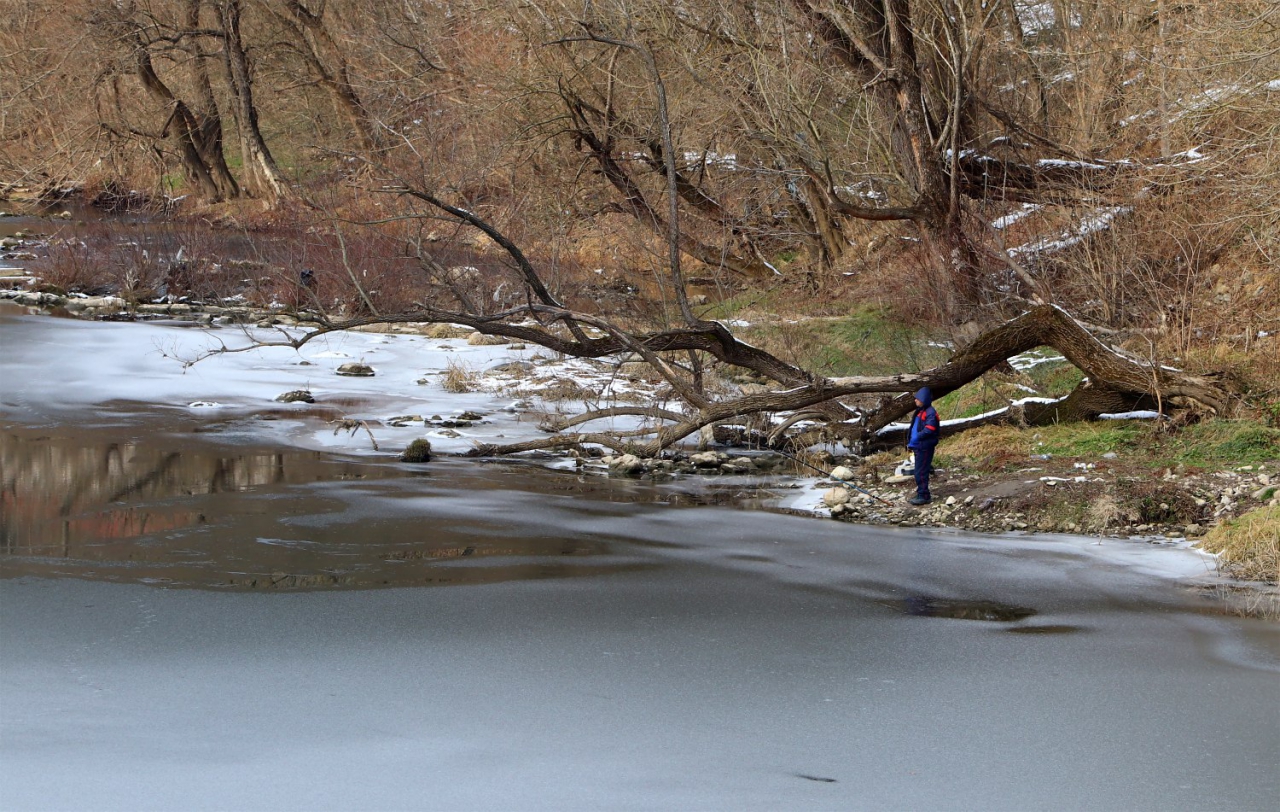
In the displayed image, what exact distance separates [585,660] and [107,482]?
6863 millimetres

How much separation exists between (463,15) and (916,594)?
1852cm

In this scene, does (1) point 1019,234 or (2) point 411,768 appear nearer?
(2) point 411,768

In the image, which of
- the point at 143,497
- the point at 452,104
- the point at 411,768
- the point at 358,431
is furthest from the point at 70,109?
the point at 411,768

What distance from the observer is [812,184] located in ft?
74.5

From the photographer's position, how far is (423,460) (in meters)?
13.8

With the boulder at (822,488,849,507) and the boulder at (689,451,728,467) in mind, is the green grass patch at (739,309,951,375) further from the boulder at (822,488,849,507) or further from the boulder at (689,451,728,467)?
the boulder at (822,488,849,507)

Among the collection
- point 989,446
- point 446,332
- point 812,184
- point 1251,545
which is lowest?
point 1251,545

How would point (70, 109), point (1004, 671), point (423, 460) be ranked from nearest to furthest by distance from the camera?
1. point (1004, 671)
2. point (423, 460)
3. point (70, 109)

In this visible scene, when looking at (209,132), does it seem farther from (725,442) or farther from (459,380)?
(725,442)

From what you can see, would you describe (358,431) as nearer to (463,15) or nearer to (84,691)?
(84,691)

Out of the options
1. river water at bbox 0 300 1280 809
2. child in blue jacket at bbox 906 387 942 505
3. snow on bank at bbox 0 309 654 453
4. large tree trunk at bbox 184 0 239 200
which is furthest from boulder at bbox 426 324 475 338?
large tree trunk at bbox 184 0 239 200

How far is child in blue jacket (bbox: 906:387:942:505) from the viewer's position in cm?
1152

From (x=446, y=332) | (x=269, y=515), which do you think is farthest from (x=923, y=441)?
(x=446, y=332)

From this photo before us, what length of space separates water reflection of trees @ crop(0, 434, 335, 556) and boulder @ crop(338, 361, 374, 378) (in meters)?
6.14
